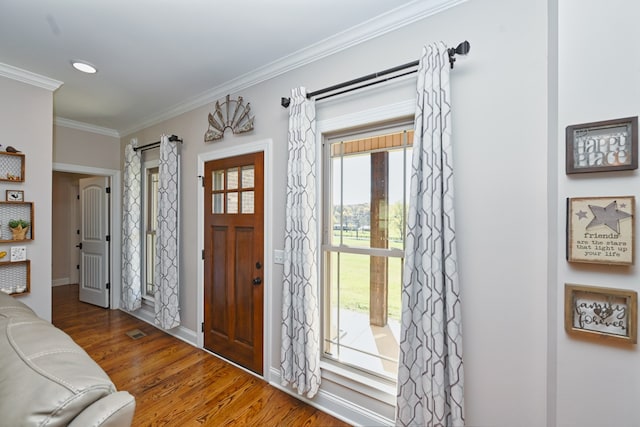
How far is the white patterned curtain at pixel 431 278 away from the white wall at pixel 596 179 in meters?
0.43

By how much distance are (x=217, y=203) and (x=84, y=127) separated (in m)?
2.58

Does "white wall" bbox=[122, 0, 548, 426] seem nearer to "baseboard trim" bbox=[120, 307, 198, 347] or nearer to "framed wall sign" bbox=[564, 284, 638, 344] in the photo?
"framed wall sign" bbox=[564, 284, 638, 344]

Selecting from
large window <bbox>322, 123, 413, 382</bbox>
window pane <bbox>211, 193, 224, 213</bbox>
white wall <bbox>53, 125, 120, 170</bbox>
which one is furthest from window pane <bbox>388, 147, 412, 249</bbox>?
white wall <bbox>53, 125, 120, 170</bbox>

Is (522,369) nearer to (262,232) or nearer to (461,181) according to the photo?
(461,181)

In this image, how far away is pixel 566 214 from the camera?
118 centimetres

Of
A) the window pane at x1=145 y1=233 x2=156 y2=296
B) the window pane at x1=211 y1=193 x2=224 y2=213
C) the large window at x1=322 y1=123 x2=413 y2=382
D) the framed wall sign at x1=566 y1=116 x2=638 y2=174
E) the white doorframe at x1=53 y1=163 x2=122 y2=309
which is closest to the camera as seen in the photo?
the framed wall sign at x1=566 y1=116 x2=638 y2=174

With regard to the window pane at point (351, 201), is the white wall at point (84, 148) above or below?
above

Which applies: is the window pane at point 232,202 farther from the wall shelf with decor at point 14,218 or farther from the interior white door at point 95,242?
the interior white door at point 95,242

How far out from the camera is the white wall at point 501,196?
1314 mm

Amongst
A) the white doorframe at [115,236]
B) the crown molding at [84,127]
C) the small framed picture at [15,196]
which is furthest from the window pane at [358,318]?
the crown molding at [84,127]

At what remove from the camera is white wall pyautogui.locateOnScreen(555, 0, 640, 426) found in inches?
42.1

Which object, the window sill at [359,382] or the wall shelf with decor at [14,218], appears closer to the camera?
the window sill at [359,382]

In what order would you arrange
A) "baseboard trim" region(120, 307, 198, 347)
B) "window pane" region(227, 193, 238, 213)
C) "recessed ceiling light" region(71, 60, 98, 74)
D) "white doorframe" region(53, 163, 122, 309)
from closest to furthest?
"recessed ceiling light" region(71, 60, 98, 74) < "window pane" region(227, 193, 238, 213) < "baseboard trim" region(120, 307, 198, 347) < "white doorframe" region(53, 163, 122, 309)

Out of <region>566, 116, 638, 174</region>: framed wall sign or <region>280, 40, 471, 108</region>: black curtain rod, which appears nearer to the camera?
<region>566, 116, 638, 174</region>: framed wall sign
